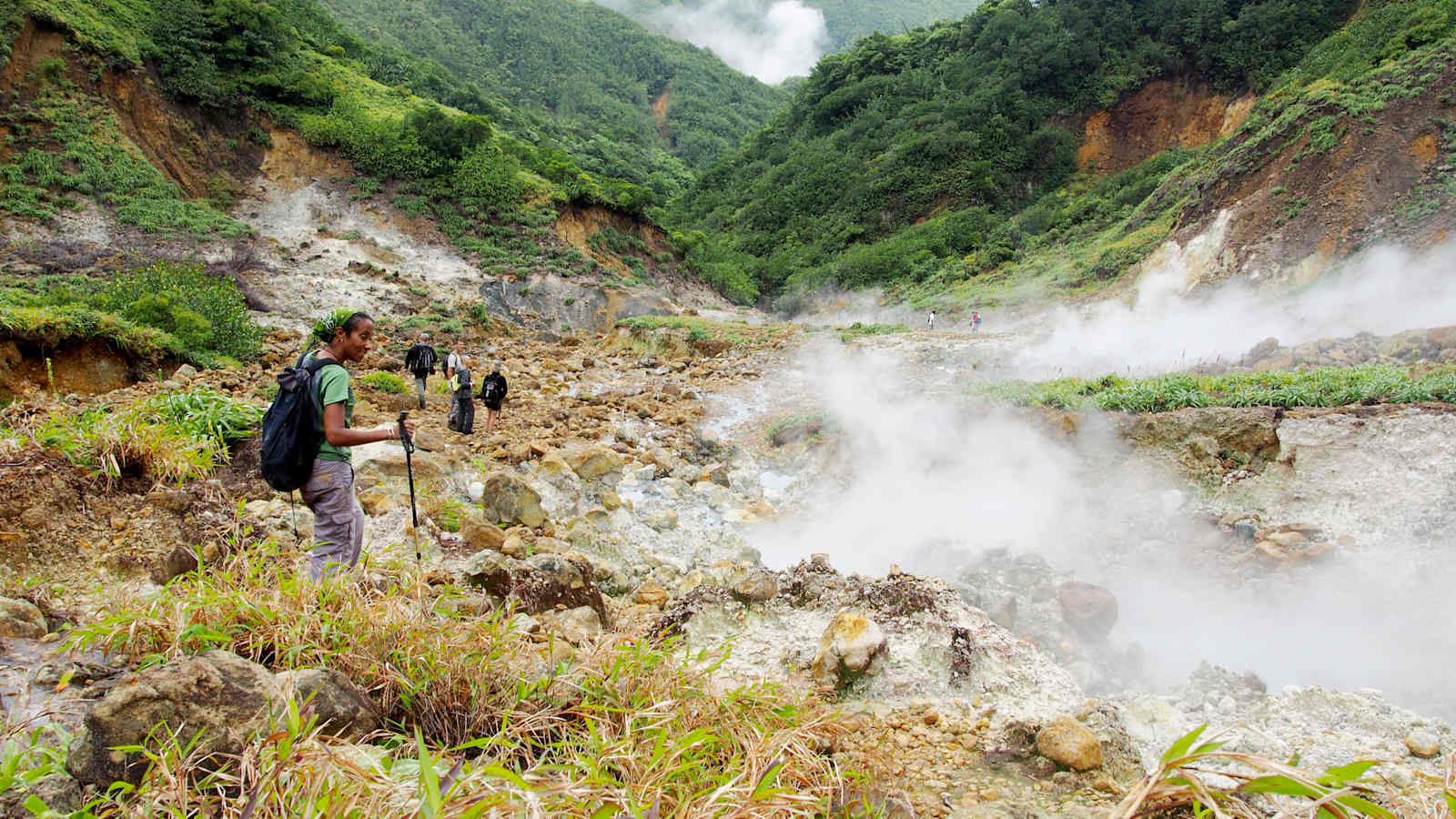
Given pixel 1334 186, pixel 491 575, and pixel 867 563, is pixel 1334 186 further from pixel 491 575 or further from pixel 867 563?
pixel 491 575

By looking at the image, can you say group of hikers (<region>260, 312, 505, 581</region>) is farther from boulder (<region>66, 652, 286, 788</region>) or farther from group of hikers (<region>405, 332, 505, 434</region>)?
group of hikers (<region>405, 332, 505, 434</region>)

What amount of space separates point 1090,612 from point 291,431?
13.8 ft

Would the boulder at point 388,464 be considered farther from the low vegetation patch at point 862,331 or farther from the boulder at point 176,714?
the low vegetation patch at point 862,331

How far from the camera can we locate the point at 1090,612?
397 centimetres

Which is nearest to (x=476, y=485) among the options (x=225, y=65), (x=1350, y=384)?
(x=1350, y=384)

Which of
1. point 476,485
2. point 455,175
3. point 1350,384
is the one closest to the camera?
point 476,485

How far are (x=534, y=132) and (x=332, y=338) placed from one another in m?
38.7

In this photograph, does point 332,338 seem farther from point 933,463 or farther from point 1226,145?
point 1226,145

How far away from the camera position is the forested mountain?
52.3 meters

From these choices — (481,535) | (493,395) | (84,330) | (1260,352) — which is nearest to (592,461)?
(493,395)

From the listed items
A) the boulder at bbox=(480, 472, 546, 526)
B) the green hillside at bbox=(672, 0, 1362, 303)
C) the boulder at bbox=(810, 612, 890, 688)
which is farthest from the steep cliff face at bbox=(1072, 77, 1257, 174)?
the boulder at bbox=(810, 612, 890, 688)

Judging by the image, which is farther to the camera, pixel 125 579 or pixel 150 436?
pixel 150 436

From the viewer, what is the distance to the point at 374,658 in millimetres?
2078

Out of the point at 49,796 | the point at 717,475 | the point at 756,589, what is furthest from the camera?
the point at 717,475
